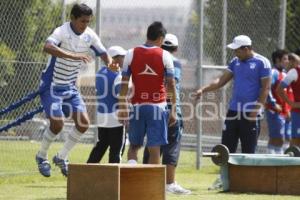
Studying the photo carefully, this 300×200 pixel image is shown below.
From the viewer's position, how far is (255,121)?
13992 millimetres

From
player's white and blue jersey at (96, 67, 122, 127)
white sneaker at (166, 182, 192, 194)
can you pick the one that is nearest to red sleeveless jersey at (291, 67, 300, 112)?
player's white and blue jersey at (96, 67, 122, 127)

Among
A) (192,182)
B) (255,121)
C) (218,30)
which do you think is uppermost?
(218,30)

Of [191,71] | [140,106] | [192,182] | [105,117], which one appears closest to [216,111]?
[191,71]

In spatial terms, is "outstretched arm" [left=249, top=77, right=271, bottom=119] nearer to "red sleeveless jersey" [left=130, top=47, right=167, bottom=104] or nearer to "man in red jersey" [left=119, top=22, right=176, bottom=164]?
"man in red jersey" [left=119, top=22, right=176, bottom=164]

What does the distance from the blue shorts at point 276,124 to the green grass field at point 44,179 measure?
1215 mm

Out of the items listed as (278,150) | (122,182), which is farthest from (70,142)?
(278,150)

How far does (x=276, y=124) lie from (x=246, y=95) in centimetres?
370

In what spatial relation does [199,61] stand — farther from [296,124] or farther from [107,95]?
[107,95]

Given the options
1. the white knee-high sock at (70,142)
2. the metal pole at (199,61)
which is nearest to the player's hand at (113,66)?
the white knee-high sock at (70,142)

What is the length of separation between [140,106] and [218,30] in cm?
693

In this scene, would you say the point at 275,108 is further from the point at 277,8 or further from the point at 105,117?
the point at 105,117

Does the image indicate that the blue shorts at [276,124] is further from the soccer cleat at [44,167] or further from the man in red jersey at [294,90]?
the soccer cleat at [44,167]

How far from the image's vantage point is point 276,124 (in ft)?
57.7

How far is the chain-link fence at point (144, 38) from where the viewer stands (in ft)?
49.6
